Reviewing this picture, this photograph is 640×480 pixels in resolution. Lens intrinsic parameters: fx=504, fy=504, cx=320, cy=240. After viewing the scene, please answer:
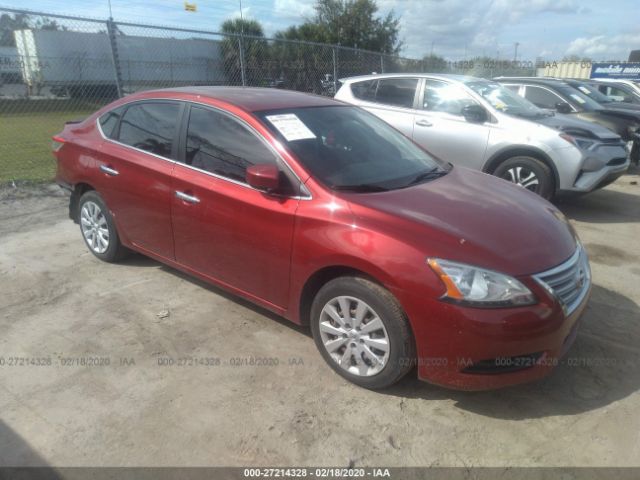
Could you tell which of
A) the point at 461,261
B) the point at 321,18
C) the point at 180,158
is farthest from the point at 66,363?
the point at 321,18

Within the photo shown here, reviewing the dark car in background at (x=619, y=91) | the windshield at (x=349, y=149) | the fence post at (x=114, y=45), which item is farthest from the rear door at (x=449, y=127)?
the dark car in background at (x=619, y=91)

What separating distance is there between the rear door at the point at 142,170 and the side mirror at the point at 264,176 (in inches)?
37.6

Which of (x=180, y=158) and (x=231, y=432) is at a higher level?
(x=180, y=158)

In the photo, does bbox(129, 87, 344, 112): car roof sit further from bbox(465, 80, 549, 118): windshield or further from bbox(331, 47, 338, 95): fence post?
bbox(331, 47, 338, 95): fence post

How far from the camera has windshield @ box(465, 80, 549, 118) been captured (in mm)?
6730

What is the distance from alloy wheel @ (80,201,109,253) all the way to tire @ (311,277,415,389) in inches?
97.6

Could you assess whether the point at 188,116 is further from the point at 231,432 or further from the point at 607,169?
the point at 607,169

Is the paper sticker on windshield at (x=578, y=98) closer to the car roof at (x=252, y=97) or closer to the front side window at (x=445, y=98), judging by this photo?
the front side window at (x=445, y=98)

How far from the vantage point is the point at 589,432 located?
2.65m

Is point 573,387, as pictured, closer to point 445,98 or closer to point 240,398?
point 240,398

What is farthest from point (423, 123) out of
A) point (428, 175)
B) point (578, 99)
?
point (578, 99)

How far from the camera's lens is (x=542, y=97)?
947 cm

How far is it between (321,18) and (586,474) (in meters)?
39.3

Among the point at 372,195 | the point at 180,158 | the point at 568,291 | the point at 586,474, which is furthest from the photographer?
the point at 180,158
